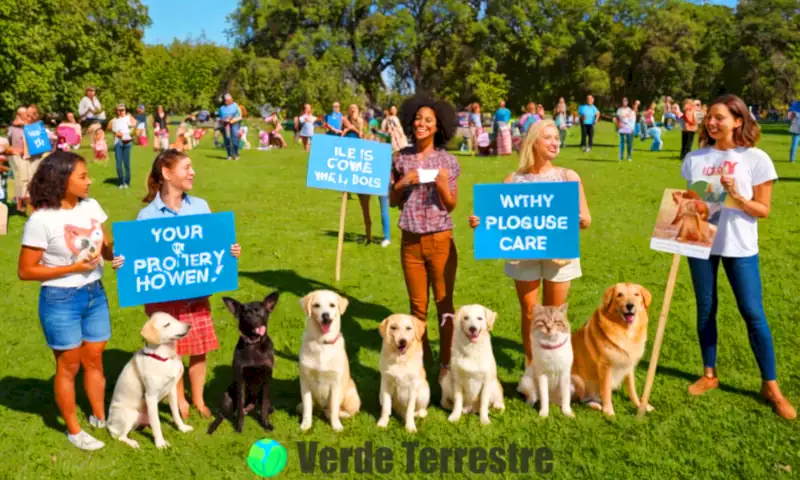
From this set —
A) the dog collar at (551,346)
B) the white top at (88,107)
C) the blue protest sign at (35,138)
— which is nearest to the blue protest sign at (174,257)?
the dog collar at (551,346)

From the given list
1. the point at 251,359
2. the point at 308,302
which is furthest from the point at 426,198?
the point at 251,359

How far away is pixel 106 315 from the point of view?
15.7ft

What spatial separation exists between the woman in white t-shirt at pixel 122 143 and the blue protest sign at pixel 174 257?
14.0 meters

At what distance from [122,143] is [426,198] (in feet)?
48.8

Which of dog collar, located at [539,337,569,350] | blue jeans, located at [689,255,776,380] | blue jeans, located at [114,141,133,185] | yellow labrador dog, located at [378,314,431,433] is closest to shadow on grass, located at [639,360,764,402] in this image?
blue jeans, located at [689,255,776,380]

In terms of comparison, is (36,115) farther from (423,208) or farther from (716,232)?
(716,232)

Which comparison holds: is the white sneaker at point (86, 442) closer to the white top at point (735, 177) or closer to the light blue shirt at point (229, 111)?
the white top at point (735, 177)

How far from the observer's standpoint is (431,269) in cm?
571

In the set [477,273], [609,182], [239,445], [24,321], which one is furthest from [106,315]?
[609,182]

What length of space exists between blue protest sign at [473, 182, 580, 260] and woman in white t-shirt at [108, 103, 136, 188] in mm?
14969

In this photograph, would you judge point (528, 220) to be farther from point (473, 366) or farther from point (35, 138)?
point (35, 138)

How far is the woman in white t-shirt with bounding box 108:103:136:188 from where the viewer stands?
682 inches

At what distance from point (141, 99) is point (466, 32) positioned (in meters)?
32.8

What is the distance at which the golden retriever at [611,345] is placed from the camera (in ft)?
16.5
